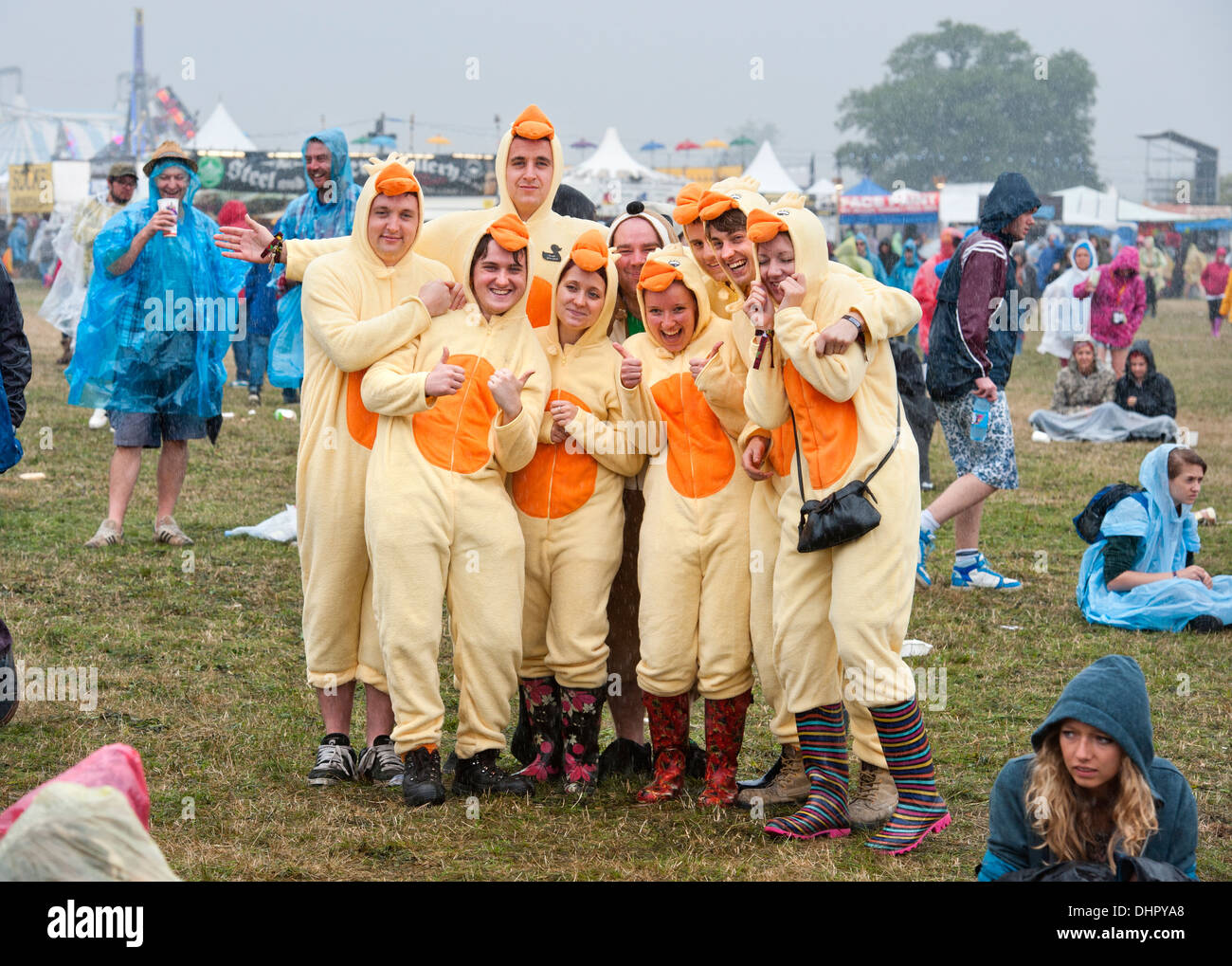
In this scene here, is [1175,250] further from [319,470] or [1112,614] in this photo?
[319,470]

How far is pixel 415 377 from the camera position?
13.5 ft

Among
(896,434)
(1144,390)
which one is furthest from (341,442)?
(1144,390)

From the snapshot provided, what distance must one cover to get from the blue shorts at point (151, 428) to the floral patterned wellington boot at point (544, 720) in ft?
11.7

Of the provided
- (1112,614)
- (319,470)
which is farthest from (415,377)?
(1112,614)

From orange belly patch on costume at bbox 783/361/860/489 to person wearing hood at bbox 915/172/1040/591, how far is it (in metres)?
3.08

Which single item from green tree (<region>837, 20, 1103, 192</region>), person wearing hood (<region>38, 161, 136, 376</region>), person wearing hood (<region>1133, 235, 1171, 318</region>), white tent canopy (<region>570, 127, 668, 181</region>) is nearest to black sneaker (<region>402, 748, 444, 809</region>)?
person wearing hood (<region>38, 161, 136, 376</region>)

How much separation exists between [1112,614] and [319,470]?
4.10 m

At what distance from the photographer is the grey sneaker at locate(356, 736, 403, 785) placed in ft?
14.7

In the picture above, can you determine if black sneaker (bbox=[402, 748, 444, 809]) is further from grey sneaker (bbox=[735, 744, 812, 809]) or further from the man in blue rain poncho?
the man in blue rain poncho

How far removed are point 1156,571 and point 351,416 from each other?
426cm

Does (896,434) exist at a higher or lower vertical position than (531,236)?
lower

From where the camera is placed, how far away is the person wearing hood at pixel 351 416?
4281mm

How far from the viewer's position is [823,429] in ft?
13.1

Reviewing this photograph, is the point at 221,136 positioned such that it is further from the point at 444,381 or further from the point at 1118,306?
the point at 444,381
